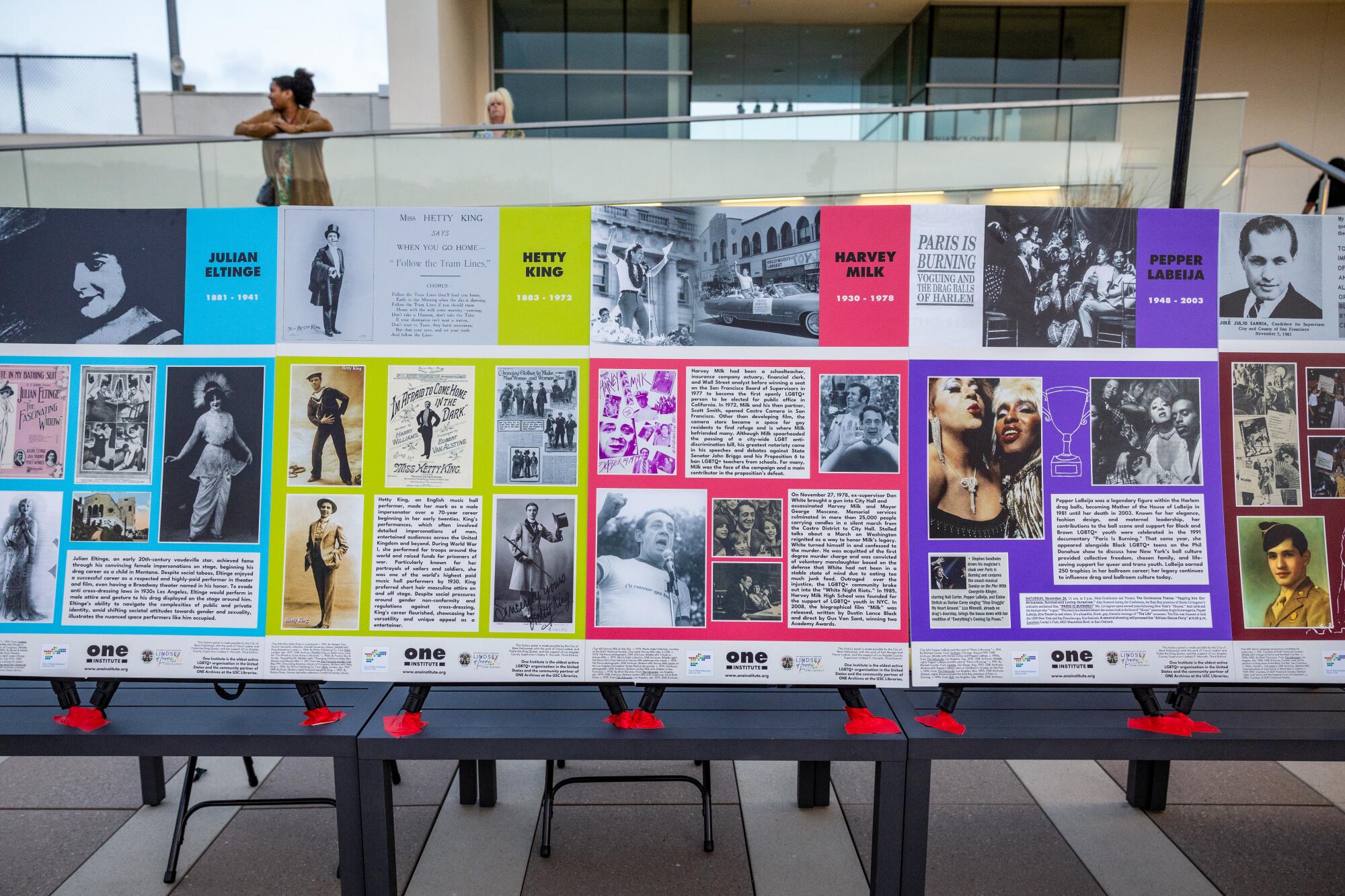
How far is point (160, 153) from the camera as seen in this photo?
6.27m

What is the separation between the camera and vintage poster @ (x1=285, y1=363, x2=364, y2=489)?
193cm

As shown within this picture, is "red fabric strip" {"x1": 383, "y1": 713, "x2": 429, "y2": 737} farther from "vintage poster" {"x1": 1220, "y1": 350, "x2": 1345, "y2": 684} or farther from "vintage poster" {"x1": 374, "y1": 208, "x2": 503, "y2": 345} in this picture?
"vintage poster" {"x1": 1220, "y1": 350, "x2": 1345, "y2": 684}

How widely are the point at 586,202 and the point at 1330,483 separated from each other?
5.58 metres

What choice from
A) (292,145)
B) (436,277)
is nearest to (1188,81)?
(436,277)

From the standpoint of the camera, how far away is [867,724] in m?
1.93

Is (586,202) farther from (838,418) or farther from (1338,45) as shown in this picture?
(1338,45)

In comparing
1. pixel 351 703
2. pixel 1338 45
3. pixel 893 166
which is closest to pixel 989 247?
pixel 351 703

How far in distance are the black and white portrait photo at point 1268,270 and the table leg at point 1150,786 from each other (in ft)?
5.32

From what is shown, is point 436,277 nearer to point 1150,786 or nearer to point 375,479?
point 375,479

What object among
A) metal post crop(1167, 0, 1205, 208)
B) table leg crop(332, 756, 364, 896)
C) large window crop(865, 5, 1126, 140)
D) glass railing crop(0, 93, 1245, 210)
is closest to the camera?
table leg crop(332, 756, 364, 896)

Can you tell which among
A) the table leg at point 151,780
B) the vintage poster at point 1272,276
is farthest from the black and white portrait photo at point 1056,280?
the table leg at point 151,780

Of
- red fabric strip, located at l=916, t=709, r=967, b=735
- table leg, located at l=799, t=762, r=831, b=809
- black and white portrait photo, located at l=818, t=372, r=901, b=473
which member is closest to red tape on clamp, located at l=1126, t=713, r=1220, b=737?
red fabric strip, located at l=916, t=709, r=967, b=735

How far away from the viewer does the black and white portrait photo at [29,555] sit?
193 cm

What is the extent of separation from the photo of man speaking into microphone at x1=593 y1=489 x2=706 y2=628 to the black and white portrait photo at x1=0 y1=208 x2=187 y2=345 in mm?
1159
